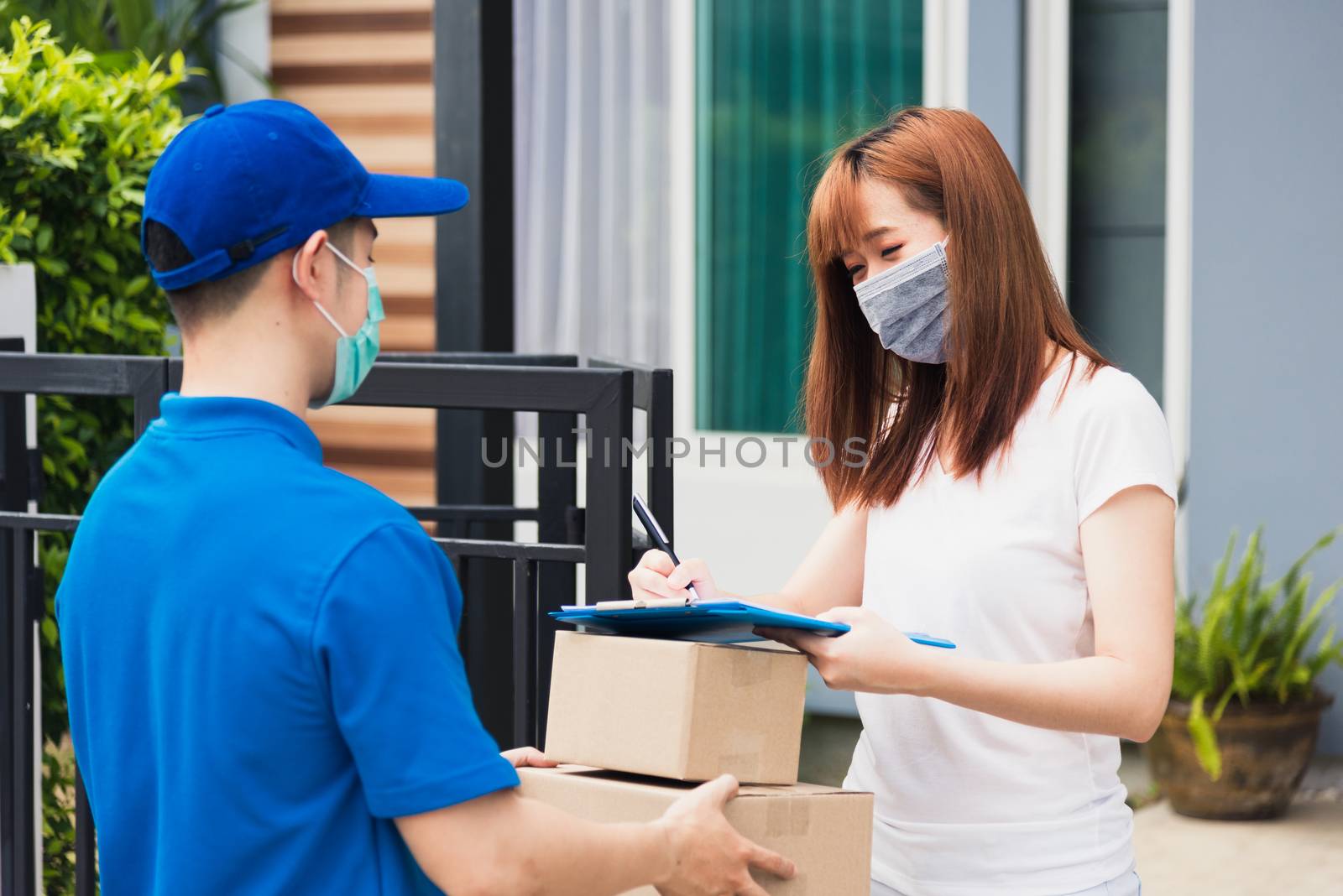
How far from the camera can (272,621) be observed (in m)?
1.10

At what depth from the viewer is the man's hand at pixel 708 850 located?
1353mm

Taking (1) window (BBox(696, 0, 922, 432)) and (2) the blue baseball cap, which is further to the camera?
(1) window (BBox(696, 0, 922, 432))

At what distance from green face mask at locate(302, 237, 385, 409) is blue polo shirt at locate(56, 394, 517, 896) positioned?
91mm

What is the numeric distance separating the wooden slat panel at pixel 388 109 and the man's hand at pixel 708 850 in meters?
4.34

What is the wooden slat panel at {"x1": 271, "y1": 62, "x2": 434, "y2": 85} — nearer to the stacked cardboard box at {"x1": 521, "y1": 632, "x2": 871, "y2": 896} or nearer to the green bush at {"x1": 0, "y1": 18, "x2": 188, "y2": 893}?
the green bush at {"x1": 0, "y1": 18, "x2": 188, "y2": 893}

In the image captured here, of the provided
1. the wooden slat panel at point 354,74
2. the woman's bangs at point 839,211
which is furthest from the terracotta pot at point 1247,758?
the wooden slat panel at point 354,74

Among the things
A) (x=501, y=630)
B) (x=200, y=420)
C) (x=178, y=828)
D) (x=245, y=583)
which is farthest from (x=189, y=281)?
(x=501, y=630)

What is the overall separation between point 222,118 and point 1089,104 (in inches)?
164

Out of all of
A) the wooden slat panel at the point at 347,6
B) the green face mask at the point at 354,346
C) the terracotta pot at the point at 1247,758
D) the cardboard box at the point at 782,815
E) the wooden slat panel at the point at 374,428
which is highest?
the wooden slat panel at the point at 347,6

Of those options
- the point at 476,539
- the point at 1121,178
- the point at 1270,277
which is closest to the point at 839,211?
the point at 476,539

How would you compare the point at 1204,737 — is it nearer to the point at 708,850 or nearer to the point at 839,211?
the point at 839,211

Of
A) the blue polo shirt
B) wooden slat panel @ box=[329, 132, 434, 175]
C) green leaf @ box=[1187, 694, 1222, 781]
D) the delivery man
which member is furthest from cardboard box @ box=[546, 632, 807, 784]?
wooden slat panel @ box=[329, 132, 434, 175]

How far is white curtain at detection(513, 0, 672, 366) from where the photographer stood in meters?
5.42

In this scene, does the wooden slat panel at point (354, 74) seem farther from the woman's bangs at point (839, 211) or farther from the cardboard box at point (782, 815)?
the cardboard box at point (782, 815)
